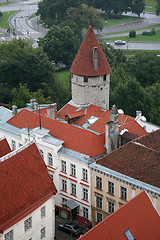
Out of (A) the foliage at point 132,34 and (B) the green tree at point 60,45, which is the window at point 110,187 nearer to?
(B) the green tree at point 60,45

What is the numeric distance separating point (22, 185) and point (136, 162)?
50.5 ft

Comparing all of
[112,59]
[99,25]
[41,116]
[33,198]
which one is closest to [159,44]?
[99,25]

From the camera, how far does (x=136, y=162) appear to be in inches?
2229

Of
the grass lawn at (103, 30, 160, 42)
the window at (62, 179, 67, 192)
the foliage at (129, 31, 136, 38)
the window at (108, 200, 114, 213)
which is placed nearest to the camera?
the window at (108, 200, 114, 213)

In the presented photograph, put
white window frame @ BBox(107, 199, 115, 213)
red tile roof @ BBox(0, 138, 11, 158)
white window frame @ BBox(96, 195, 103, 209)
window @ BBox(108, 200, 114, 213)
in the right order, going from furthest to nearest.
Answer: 1. white window frame @ BBox(96, 195, 103, 209)
2. window @ BBox(108, 200, 114, 213)
3. white window frame @ BBox(107, 199, 115, 213)
4. red tile roof @ BBox(0, 138, 11, 158)

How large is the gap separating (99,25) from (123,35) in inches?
587

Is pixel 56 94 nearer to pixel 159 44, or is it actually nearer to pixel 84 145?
pixel 84 145

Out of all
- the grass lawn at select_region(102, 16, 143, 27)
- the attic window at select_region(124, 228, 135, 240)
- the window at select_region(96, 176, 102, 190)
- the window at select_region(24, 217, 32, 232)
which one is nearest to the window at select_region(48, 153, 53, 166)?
the window at select_region(96, 176, 102, 190)

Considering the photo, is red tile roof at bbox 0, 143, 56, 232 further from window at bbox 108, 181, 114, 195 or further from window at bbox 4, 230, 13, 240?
window at bbox 108, 181, 114, 195

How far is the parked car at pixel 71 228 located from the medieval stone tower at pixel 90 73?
25.2 m

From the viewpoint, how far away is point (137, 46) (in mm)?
160250

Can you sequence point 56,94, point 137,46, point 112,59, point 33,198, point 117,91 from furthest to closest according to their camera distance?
point 137,46
point 112,59
point 56,94
point 117,91
point 33,198

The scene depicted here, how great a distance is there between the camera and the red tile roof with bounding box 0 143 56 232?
4647cm

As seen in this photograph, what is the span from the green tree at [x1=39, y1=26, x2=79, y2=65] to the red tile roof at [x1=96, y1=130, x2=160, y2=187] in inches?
3083
